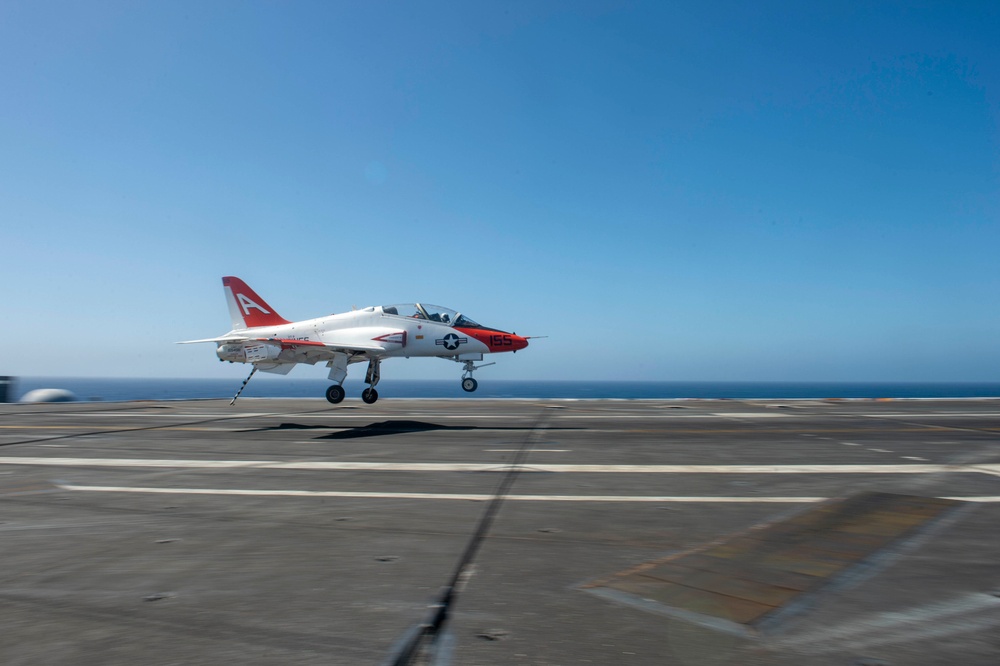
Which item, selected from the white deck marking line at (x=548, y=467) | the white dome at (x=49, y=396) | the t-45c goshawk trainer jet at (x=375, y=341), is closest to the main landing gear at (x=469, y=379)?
the t-45c goshawk trainer jet at (x=375, y=341)

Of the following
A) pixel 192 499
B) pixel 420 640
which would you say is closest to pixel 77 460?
pixel 192 499

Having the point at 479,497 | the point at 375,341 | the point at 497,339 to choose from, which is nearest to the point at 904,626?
the point at 479,497

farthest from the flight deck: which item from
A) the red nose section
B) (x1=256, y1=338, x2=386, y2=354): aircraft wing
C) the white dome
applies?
the white dome

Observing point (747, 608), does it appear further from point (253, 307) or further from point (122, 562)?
point (253, 307)

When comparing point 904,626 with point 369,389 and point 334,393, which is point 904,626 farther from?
point 369,389

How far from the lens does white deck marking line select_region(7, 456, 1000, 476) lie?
911cm

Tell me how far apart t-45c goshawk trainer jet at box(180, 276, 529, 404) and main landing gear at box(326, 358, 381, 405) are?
4 centimetres

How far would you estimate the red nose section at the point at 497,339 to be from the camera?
21.8 metres

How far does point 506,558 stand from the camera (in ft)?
14.8

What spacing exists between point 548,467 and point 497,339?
12627 mm

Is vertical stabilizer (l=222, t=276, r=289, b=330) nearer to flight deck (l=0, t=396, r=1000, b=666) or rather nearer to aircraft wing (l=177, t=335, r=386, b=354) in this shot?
aircraft wing (l=177, t=335, r=386, b=354)

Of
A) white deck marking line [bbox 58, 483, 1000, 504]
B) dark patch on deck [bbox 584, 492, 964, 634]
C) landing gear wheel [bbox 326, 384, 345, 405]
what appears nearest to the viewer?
dark patch on deck [bbox 584, 492, 964, 634]

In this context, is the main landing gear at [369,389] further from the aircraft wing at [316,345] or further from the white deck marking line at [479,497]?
the white deck marking line at [479,497]

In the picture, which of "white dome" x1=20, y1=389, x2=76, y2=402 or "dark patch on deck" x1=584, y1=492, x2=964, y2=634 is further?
"white dome" x1=20, y1=389, x2=76, y2=402
